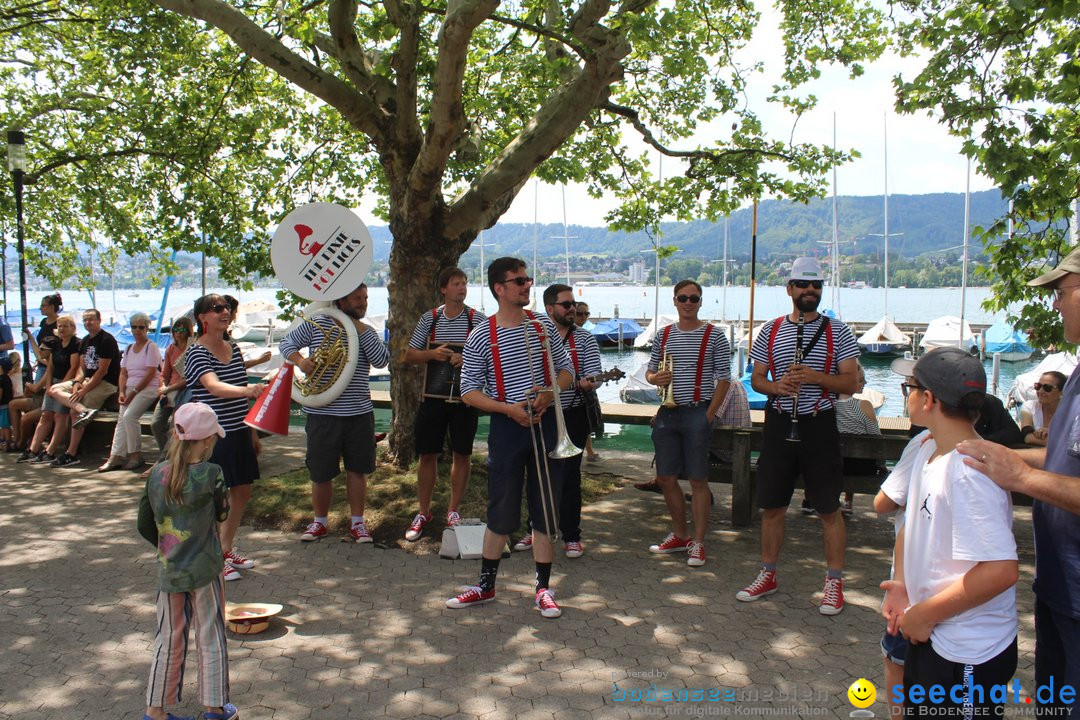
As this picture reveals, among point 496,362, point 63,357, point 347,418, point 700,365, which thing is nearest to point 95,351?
point 63,357

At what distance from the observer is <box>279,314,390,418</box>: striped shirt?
6.21 meters

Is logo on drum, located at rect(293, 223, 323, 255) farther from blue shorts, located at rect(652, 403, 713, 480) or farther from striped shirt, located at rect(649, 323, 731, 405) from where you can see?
blue shorts, located at rect(652, 403, 713, 480)

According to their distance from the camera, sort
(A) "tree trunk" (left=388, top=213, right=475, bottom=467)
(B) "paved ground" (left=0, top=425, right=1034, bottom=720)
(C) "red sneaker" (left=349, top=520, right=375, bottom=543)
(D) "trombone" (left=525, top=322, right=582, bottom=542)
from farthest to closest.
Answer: (A) "tree trunk" (left=388, top=213, right=475, bottom=467) → (C) "red sneaker" (left=349, top=520, right=375, bottom=543) → (D) "trombone" (left=525, top=322, right=582, bottom=542) → (B) "paved ground" (left=0, top=425, right=1034, bottom=720)

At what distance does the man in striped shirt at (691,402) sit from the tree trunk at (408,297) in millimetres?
2768

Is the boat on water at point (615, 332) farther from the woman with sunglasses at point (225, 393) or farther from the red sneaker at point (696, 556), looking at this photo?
the woman with sunglasses at point (225, 393)

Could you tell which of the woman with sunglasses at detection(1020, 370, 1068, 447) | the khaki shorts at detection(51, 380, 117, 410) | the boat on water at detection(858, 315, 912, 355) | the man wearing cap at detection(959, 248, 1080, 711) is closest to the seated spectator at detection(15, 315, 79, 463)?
the khaki shorts at detection(51, 380, 117, 410)

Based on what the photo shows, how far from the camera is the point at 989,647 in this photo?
2566 mm

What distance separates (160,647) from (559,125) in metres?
5.53

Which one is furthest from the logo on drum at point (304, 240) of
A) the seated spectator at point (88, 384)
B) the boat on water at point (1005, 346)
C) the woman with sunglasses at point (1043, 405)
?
the boat on water at point (1005, 346)

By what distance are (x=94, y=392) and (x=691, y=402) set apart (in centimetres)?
747

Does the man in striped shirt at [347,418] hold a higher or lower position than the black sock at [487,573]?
higher

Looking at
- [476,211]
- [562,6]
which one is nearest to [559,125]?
[476,211]

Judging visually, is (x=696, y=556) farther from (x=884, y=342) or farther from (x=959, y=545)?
(x=884, y=342)

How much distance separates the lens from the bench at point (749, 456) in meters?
6.76
